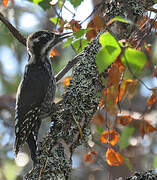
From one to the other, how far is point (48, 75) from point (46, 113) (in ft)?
1.55

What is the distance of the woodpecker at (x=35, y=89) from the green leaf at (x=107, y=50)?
1868mm

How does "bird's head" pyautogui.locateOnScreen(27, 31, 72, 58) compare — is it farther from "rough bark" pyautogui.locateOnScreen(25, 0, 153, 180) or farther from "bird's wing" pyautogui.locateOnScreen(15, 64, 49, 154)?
"rough bark" pyautogui.locateOnScreen(25, 0, 153, 180)

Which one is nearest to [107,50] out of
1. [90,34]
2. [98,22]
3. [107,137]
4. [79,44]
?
[98,22]

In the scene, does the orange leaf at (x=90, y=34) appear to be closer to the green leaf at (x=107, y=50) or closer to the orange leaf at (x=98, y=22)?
the orange leaf at (x=98, y=22)

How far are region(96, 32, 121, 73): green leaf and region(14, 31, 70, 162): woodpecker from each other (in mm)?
1868

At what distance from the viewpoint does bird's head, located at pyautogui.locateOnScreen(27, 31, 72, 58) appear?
4629mm

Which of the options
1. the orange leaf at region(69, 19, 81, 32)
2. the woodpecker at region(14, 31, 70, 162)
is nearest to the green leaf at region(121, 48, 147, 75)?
the orange leaf at region(69, 19, 81, 32)

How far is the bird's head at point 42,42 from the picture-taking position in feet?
15.2

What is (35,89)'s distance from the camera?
4699 mm

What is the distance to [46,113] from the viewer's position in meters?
4.48

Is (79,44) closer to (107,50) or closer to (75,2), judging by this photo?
(75,2)

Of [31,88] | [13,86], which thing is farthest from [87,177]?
[31,88]

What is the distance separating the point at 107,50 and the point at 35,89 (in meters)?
2.27

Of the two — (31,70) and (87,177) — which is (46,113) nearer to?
(31,70)
